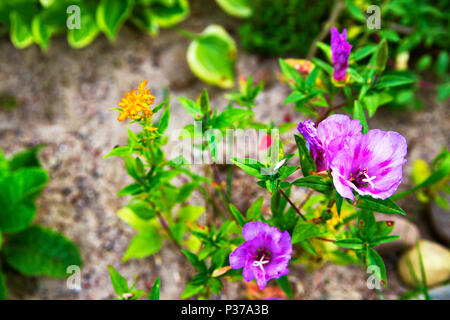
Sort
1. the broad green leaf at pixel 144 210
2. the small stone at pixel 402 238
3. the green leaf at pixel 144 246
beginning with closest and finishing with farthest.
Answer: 1. the broad green leaf at pixel 144 210
2. the green leaf at pixel 144 246
3. the small stone at pixel 402 238

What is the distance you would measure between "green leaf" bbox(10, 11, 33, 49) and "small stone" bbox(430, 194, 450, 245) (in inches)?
93.5

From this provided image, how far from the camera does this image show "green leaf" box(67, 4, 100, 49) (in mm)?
2256

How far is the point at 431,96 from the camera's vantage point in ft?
7.55

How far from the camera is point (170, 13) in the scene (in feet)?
7.66

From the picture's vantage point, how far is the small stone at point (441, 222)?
1.90 meters

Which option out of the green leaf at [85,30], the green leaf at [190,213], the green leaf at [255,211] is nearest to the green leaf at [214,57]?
the green leaf at [85,30]

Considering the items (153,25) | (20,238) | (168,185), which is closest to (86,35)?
(153,25)

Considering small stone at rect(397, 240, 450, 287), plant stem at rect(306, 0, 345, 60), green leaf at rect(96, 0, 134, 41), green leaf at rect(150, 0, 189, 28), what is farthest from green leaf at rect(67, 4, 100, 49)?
small stone at rect(397, 240, 450, 287)

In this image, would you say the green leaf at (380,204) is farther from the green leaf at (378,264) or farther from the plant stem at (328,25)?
the plant stem at (328,25)

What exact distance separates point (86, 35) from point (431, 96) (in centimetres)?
204

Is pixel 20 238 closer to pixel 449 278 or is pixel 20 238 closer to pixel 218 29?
pixel 218 29

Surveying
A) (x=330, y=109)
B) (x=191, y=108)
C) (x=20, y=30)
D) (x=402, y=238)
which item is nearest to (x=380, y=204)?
(x=330, y=109)

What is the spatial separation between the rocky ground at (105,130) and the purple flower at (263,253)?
72cm
